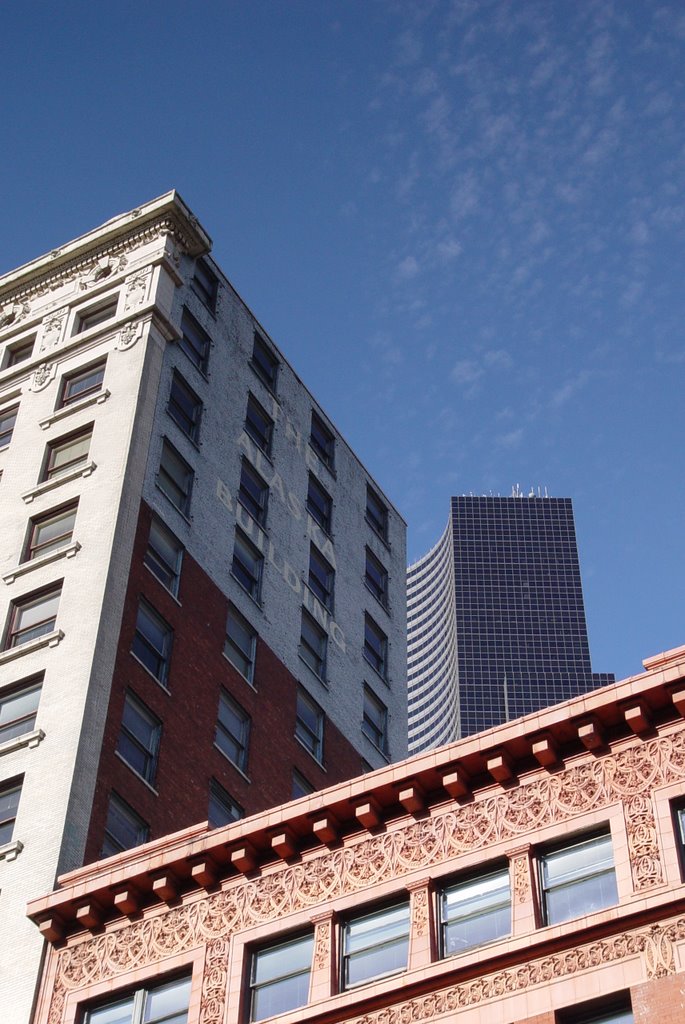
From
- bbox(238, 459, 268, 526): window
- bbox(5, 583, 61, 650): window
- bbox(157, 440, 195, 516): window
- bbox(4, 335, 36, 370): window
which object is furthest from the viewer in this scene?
bbox(4, 335, 36, 370): window

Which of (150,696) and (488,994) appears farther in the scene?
(150,696)

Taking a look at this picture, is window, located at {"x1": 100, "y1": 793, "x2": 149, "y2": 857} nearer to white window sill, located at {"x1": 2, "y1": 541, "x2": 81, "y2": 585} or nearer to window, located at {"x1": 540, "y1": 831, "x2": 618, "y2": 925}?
white window sill, located at {"x1": 2, "y1": 541, "x2": 81, "y2": 585}

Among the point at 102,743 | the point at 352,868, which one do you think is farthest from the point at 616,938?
the point at 102,743

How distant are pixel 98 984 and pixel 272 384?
105ft

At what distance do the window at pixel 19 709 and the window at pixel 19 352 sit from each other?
17.5 metres

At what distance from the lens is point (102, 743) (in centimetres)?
4369

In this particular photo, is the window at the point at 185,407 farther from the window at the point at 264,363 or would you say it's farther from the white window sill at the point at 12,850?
the white window sill at the point at 12,850

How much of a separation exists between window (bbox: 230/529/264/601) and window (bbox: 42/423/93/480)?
20.2 feet

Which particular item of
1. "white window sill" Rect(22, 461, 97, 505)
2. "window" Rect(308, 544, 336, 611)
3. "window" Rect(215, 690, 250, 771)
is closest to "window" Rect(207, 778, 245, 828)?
"window" Rect(215, 690, 250, 771)

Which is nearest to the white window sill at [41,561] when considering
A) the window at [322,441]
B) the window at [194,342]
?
the window at [194,342]

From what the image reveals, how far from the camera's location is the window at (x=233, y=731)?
5041 centimetres

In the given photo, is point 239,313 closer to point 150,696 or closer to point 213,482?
point 213,482

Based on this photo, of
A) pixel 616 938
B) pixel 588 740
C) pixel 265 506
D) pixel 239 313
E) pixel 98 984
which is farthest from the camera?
pixel 239 313

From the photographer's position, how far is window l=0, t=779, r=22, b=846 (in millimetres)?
42031
